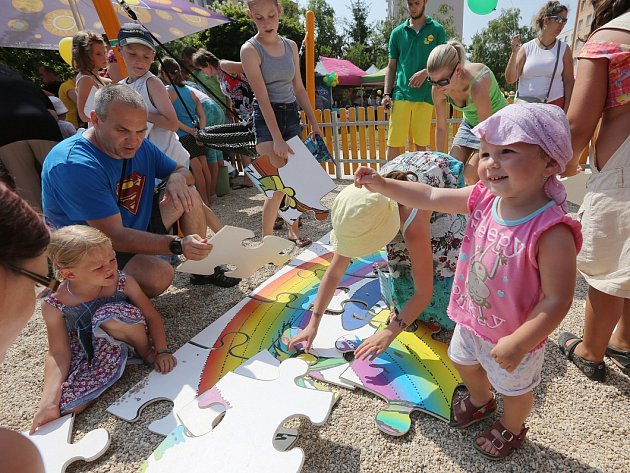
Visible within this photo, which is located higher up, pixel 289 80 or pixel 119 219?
pixel 289 80

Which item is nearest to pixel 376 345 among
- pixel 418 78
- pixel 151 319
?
pixel 151 319

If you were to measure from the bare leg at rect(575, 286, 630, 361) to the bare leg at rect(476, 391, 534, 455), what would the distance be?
62cm

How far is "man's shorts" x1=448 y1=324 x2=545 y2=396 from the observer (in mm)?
1350

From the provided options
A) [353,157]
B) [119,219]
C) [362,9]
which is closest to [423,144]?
[353,157]

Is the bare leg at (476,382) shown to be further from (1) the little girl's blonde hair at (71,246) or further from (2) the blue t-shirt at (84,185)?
(2) the blue t-shirt at (84,185)

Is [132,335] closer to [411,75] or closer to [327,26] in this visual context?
[411,75]

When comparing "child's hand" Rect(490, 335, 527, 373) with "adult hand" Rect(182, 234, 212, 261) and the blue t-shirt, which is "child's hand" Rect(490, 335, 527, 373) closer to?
"adult hand" Rect(182, 234, 212, 261)

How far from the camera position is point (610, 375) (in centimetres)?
191

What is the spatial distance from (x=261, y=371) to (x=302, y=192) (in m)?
1.89

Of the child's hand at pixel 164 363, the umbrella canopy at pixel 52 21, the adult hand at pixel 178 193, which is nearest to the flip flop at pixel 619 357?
the child's hand at pixel 164 363

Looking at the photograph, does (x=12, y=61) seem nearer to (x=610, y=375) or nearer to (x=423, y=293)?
(x=423, y=293)

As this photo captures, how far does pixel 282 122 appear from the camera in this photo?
346cm

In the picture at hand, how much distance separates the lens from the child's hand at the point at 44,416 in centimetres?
177

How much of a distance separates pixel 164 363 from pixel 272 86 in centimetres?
230
